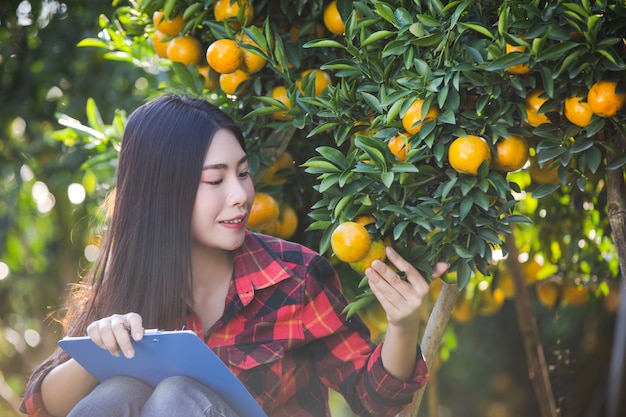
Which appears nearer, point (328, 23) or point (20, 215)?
point (328, 23)

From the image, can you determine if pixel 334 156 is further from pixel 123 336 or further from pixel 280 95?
pixel 123 336

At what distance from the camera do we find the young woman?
179 cm

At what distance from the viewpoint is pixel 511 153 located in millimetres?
1571

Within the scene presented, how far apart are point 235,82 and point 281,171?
276mm

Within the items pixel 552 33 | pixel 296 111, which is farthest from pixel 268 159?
pixel 552 33

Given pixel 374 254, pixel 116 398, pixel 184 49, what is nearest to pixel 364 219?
pixel 374 254

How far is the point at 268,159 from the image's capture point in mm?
2076

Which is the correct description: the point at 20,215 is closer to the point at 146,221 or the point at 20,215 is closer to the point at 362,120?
the point at 146,221

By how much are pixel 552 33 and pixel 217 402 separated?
2.92ft

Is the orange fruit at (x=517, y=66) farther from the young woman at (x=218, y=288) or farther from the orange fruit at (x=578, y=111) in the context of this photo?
the young woman at (x=218, y=288)

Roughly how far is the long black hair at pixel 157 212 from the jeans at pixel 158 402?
0.23m

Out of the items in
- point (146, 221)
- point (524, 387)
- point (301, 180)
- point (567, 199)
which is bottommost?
point (524, 387)

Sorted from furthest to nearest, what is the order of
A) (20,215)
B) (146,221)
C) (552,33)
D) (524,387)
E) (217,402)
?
(524,387), (20,215), (146,221), (217,402), (552,33)

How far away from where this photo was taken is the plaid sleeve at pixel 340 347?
181 cm
